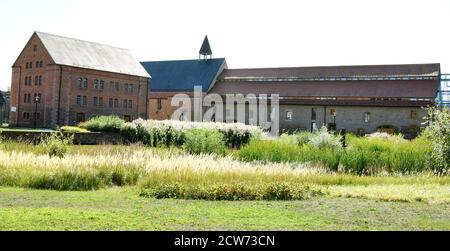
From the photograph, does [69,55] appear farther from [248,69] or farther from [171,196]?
[171,196]

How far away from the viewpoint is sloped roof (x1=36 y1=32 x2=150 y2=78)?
164 feet

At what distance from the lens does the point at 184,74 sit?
220 ft

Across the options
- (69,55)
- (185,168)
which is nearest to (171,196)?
(185,168)

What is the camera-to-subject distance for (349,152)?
60.8ft

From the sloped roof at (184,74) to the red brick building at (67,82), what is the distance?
29.2ft

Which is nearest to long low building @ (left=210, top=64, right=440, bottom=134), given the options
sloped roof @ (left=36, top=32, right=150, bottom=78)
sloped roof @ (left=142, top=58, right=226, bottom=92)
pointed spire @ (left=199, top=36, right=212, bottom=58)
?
sloped roof @ (left=142, top=58, right=226, bottom=92)

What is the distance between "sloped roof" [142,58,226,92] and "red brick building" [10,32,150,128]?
8.89 meters

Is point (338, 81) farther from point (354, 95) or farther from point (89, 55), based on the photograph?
point (89, 55)

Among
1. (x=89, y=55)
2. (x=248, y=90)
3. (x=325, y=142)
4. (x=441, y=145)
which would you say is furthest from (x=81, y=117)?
(x=441, y=145)

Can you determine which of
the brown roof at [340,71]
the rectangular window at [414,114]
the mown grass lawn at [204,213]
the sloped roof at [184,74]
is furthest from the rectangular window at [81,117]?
the mown grass lawn at [204,213]

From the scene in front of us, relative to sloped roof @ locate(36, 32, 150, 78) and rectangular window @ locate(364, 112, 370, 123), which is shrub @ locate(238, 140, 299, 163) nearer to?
rectangular window @ locate(364, 112, 370, 123)

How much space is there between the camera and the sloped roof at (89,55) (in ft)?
164

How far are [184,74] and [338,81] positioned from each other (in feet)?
71.8

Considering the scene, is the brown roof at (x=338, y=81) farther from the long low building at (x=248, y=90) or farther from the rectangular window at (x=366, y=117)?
the rectangular window at (x=366, y=117)
